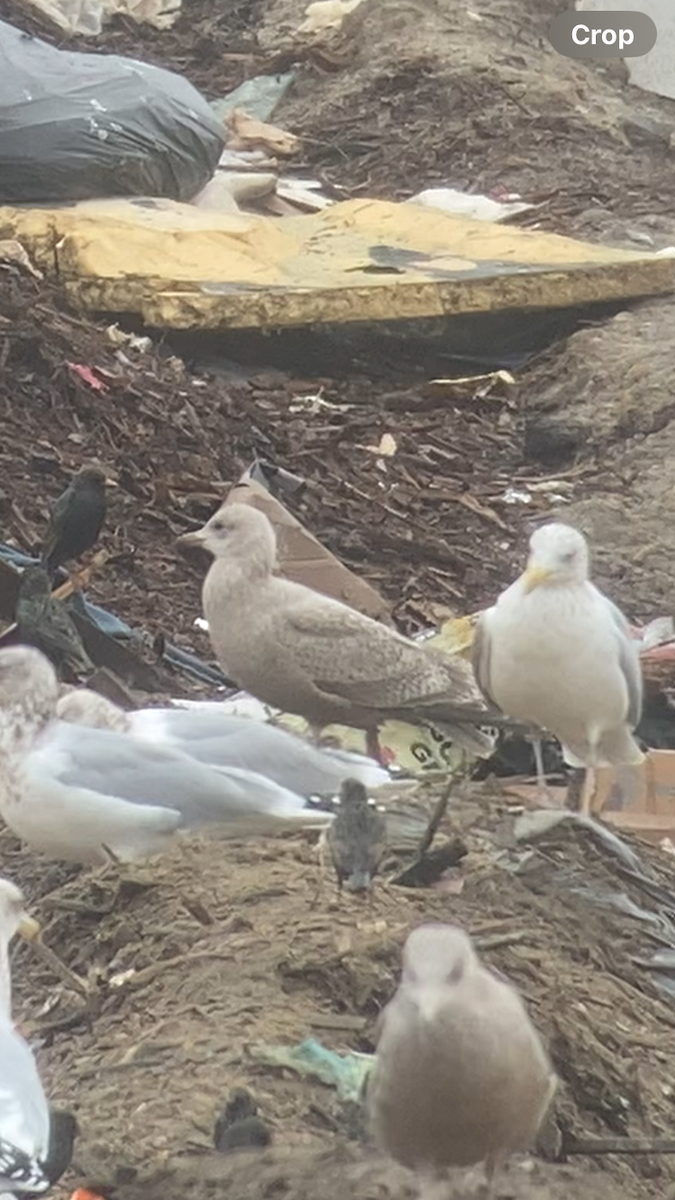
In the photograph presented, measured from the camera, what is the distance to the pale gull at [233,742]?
12.4ft

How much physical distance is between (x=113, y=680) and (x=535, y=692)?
108cm

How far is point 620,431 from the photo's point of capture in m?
7.85

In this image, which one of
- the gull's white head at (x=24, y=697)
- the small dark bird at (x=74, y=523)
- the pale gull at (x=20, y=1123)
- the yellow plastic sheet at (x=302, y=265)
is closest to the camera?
the pale gull at (x=20, y=1123)

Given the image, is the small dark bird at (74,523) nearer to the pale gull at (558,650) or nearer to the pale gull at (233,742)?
the pale gull at (233,742)

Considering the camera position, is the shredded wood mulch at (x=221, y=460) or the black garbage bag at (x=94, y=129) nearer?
the shredded wood mulch at (x=221, y=460)

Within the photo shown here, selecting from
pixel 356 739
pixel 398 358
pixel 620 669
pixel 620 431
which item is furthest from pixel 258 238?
pixel 620 669

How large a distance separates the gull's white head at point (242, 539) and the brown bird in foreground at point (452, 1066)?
1.88 meters

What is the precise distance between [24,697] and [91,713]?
22cm

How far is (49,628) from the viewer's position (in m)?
4.75

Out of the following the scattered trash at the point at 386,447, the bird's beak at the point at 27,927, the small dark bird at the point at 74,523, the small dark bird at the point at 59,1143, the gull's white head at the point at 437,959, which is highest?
the gull's white head at the point at 437,959

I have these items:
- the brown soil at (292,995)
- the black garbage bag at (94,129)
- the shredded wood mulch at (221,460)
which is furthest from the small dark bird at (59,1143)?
the black garbage bag at (94,129)

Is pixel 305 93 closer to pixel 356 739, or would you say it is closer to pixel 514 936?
pixel 356 739

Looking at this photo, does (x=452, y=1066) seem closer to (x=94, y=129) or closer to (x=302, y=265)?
(x=302, y=265)

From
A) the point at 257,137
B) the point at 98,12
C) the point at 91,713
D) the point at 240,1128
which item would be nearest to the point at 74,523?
the point at 91,713
